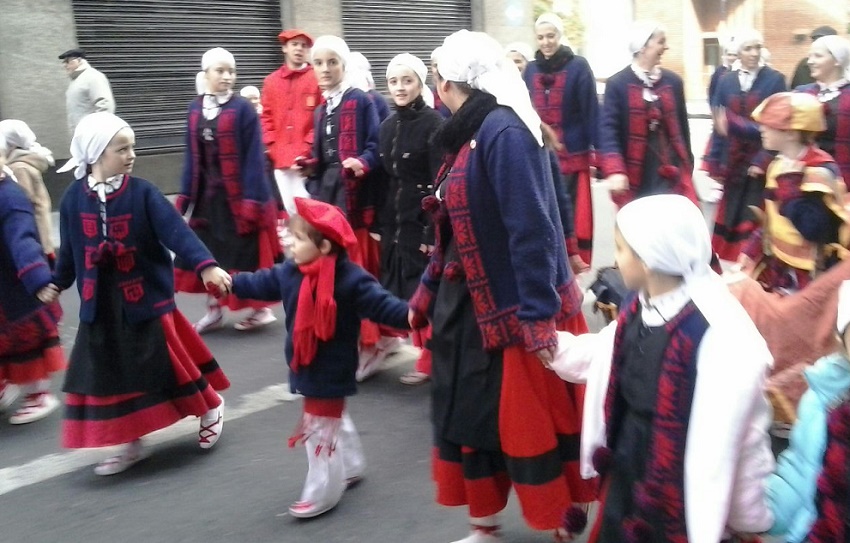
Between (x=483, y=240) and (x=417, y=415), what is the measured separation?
86.4 inches

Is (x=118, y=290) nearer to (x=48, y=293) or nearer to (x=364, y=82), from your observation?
(x=48, y=293)

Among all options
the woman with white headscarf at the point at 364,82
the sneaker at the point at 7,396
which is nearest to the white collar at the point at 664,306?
the woman with white headscarf at the point at 364,82

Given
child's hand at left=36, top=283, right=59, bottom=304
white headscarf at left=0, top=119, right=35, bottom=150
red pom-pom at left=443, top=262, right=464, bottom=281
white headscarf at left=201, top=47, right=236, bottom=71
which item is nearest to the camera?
red pom-pom at left=443, top=262, right=464, bottom=281

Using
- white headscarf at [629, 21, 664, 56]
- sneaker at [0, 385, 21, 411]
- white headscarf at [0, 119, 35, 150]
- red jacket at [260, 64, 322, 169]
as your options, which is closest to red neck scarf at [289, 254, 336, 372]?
sneaker at [0, 385, 21, 411]

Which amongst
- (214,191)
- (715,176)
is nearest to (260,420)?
(214,191)

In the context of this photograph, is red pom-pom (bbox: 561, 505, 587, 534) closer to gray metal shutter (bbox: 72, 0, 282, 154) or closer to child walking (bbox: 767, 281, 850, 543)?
child walking (bbox: 767, 281, 850, 543)

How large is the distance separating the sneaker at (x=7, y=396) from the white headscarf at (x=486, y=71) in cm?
354

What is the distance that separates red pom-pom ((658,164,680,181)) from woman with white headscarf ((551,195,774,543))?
3.90m

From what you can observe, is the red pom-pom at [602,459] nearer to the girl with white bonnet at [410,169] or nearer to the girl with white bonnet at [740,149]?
the girl with white bonnet at [410,169]

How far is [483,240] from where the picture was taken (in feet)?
11.6

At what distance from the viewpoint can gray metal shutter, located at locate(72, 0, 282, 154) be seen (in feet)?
44.9

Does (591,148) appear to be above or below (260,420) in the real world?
above

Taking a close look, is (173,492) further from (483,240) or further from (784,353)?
(784,353)

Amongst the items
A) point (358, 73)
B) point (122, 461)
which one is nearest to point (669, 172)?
point (358, 73)
